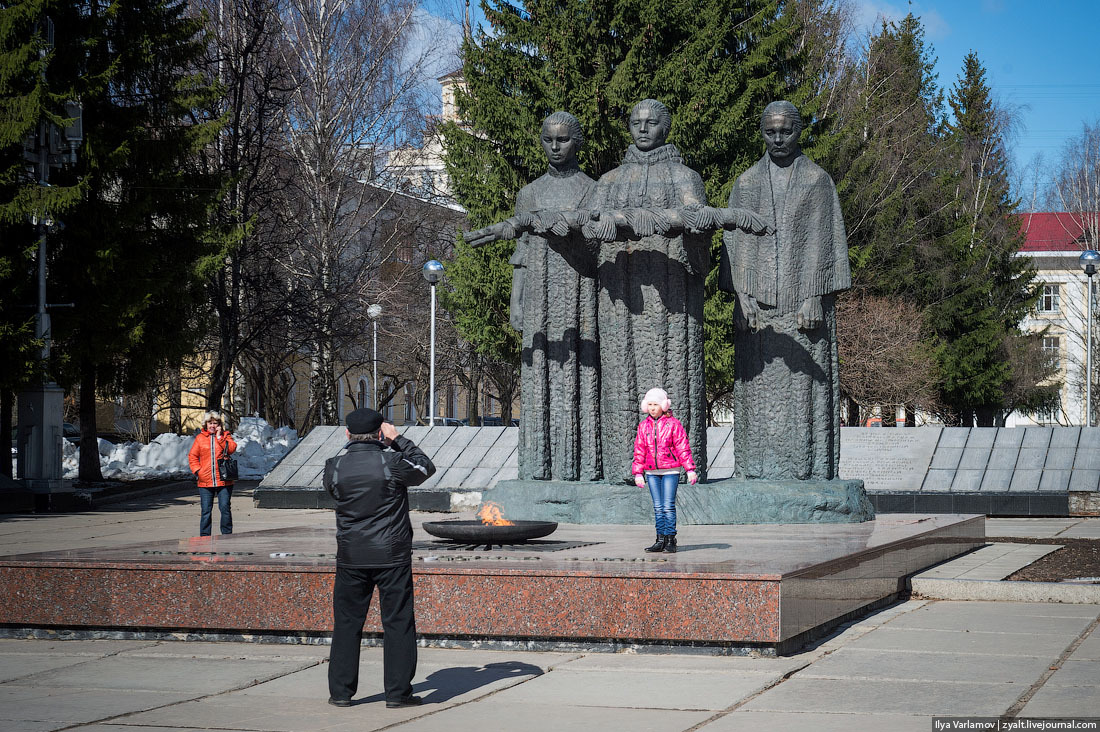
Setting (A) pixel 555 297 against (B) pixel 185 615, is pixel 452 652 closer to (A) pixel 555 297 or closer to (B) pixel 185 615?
(B) pixel 185 615

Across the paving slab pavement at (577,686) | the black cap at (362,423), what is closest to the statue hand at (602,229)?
the paving slab pavement at (577,686)

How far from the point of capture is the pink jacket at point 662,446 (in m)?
8.48

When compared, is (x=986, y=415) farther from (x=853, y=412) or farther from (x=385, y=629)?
(x=385, y=629)

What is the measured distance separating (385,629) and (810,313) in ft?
22.3

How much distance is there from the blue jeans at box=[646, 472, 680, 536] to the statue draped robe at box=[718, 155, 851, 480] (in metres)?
3.70

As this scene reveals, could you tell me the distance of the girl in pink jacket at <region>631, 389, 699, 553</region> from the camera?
8484 mm

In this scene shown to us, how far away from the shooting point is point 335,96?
32938 millimetres

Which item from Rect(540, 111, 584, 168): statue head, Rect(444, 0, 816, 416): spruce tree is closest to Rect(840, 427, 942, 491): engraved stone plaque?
Rect(444, 0, 816, 416): spruce tree

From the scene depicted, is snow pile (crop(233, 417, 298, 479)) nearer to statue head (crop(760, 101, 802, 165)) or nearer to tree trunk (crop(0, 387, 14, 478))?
tree trunk (crop(0, 387, 14, 478))

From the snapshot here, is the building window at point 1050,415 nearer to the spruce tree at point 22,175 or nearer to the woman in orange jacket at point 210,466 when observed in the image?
the spruce tree at point 22,175

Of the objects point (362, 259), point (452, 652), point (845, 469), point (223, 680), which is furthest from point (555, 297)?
point (362, 259)

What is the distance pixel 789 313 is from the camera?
12.0 m

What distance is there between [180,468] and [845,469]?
51.3 feet

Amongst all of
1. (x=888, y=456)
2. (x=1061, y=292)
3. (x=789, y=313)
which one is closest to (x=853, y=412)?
(x=888, y=456)
